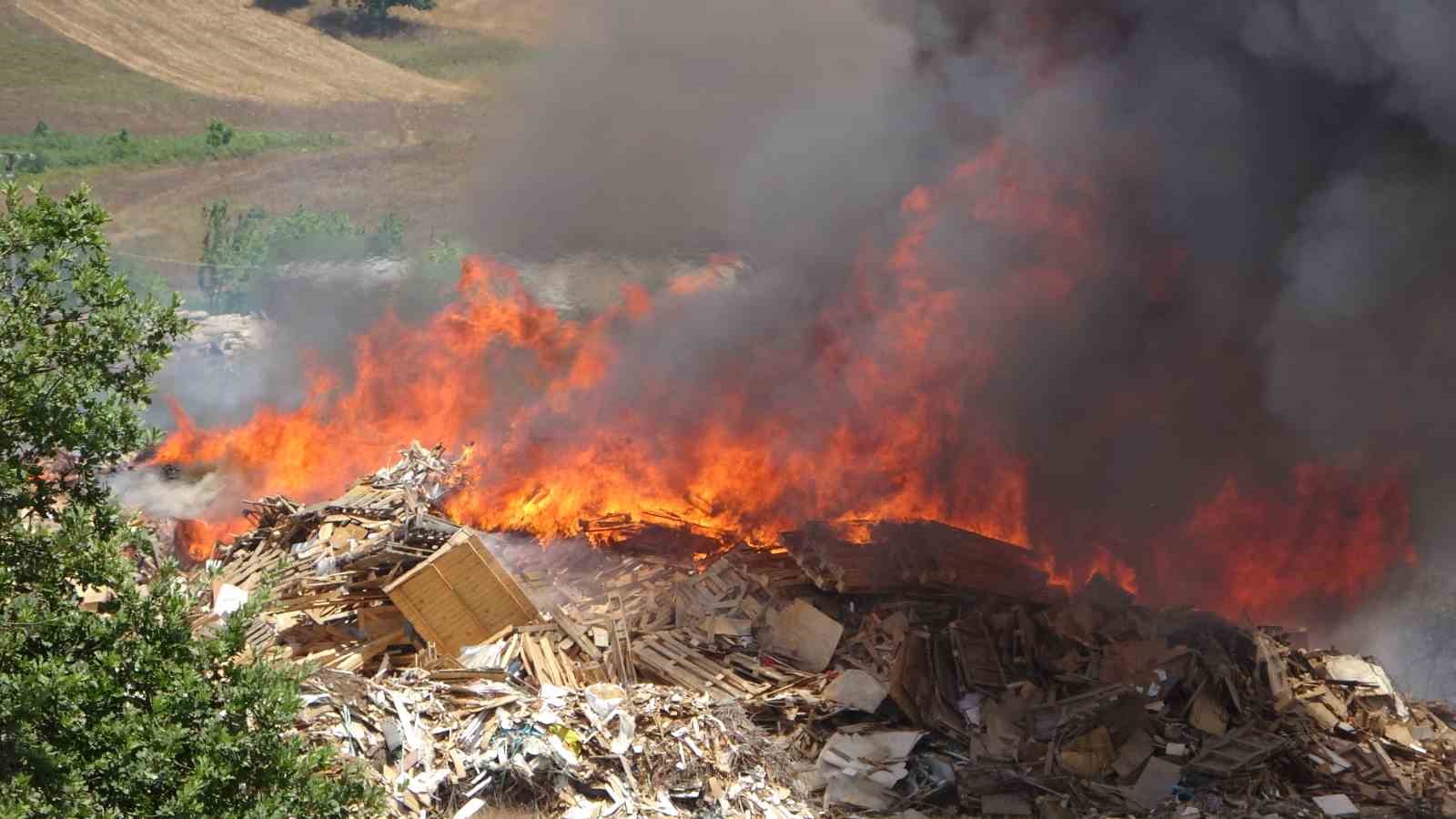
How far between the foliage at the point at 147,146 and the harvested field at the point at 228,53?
4399 millimetres

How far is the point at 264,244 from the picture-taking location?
2077 inches

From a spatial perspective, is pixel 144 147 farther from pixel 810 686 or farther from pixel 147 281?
pixel 810 686

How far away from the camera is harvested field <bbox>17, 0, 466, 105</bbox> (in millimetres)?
72938

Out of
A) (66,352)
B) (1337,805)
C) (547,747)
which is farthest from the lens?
Answer: (1337,805)

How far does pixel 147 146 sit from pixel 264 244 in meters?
17.4

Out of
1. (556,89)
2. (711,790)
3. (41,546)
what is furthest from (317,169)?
(41,546)

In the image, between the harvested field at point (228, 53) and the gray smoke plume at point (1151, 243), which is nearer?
the gray smoke plume at point (1151, 243)

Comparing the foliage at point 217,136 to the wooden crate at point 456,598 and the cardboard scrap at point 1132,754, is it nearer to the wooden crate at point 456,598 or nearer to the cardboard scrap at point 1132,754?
the wooden crate at point 456,598

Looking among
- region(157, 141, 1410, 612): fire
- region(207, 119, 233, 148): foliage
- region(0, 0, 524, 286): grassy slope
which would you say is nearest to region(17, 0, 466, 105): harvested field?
region(0, 0, 524, 286): grassy slope

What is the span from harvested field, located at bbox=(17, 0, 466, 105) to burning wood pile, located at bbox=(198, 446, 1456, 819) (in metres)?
56.2

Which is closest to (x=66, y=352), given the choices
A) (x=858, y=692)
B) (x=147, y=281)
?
(x=858, y=692)

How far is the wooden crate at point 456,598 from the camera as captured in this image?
63.7 feet

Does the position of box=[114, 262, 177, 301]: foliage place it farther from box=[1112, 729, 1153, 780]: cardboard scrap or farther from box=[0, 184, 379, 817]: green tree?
box=[0, 184, 379, 817]: green tree

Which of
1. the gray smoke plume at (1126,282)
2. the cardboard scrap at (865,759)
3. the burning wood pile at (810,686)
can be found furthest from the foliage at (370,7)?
the cardboard scrap at (865,759)
